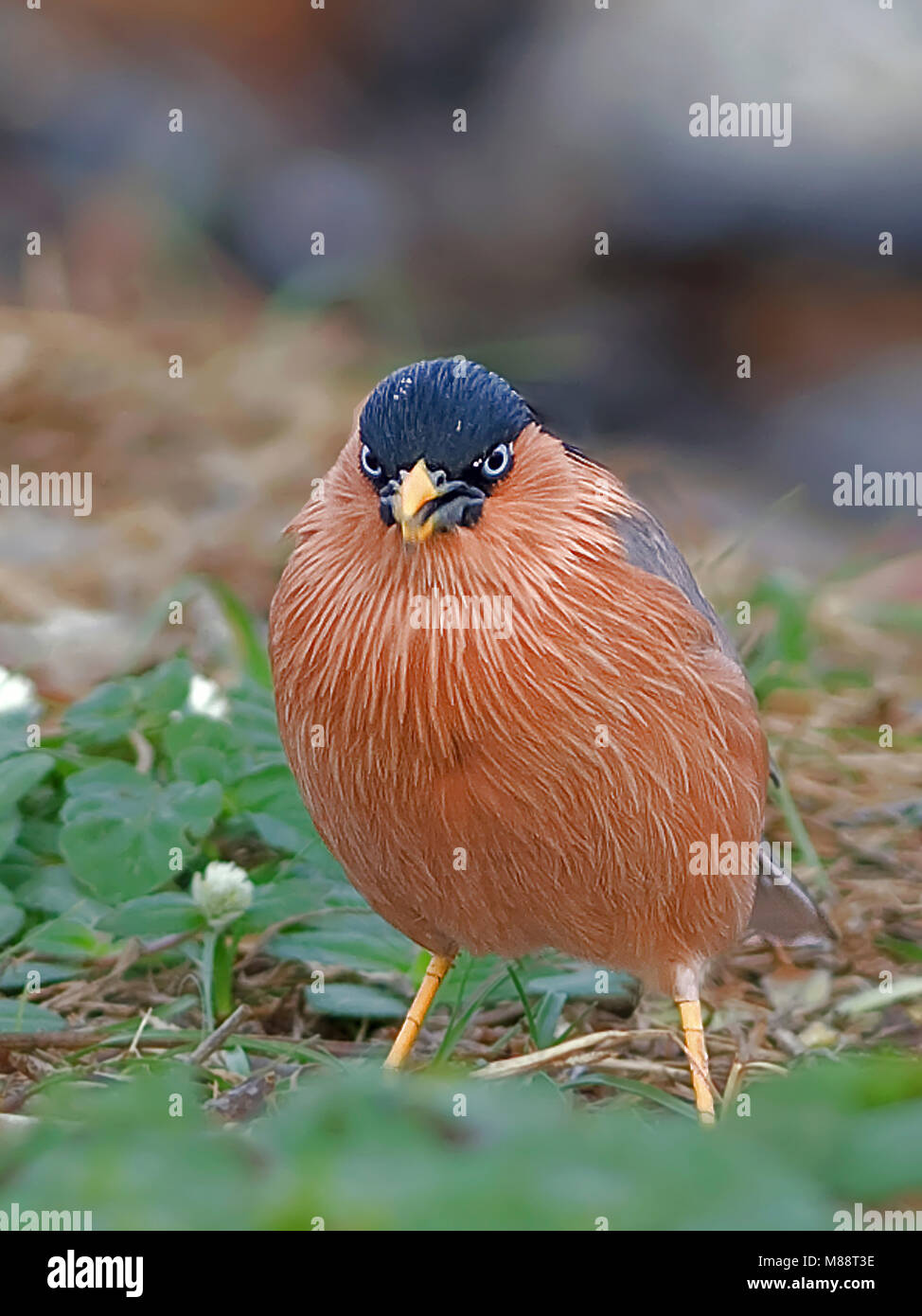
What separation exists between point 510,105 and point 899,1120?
6.91 metres

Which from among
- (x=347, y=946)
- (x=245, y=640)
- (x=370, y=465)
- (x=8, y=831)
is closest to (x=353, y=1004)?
(x=347, y=946)

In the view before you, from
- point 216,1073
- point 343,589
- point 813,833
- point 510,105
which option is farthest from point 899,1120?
point 510,105

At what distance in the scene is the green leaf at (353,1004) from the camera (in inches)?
164

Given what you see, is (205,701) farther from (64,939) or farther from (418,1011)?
(418,1011)

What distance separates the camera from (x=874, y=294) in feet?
25.5

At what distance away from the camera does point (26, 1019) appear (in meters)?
3.85

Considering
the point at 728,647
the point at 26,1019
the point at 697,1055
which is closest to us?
the point at 697,1055

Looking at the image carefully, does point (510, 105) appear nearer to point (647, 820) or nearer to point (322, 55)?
point (322, 55)

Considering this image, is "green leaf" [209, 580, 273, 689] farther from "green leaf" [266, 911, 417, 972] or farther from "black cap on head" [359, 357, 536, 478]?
"black cap on head" [359, 357, 536, 478]

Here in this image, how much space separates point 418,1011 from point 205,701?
1190 millimetres

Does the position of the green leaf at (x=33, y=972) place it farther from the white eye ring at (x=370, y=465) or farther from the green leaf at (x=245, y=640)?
the white eye ring at (x=370, y=465)

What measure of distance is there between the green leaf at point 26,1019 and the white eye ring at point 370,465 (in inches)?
59.1

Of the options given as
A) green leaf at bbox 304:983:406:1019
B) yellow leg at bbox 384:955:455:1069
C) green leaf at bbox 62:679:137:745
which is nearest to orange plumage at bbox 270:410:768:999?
yellow leg at bbox 384:955:455:1069

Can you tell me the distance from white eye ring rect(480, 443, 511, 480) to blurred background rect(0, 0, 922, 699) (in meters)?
3.14
